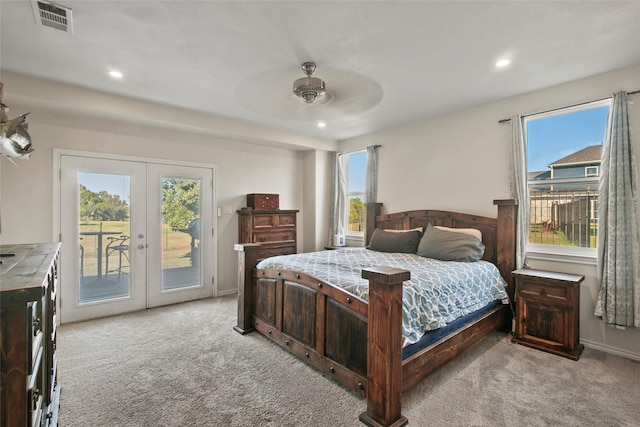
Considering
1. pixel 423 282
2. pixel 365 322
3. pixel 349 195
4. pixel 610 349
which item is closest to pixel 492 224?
pixel 610 349

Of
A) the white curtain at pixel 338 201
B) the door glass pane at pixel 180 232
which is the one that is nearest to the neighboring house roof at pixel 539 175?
the white curtain at pixel 338 201

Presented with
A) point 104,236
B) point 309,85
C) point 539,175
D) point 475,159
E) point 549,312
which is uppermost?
point 309,85

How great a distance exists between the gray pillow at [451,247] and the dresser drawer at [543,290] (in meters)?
0.49

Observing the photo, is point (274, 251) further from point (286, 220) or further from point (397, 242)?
point (397, 242)

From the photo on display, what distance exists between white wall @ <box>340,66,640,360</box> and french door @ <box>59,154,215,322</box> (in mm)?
2910

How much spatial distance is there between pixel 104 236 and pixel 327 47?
3.50 m

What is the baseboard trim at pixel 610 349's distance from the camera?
2.70m

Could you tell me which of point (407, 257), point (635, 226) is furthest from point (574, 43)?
point (407, 257)

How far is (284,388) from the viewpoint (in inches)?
88.0

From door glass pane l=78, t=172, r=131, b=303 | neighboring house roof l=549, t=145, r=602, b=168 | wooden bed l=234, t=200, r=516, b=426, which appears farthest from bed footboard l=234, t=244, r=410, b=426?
neighboring house roof l=549, t=145, r=602, b=168

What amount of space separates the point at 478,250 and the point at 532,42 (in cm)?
199

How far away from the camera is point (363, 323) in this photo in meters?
2.09

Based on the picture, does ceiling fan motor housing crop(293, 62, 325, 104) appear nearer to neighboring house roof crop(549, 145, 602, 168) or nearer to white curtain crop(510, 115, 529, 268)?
white curtain crop(510, 115, 529, 268)

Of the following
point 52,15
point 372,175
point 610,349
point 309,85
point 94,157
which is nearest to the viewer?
point 52,15
